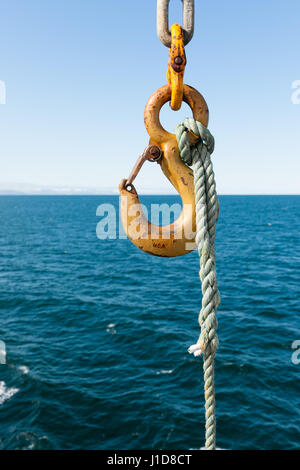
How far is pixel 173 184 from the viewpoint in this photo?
3.68m

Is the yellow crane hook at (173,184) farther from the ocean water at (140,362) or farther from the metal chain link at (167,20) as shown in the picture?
the ocean water at (140,362)

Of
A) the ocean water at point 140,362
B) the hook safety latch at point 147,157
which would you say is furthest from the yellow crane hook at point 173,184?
the ocean water at point 140,362

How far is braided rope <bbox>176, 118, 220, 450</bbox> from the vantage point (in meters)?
3.28

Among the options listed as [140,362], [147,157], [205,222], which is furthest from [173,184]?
[140,362]

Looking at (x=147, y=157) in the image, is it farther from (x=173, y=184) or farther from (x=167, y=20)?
(x=167, y=20)

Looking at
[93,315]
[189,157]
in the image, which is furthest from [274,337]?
[189,157]

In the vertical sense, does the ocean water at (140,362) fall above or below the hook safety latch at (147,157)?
below

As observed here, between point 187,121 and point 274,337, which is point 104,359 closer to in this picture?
point 274,337

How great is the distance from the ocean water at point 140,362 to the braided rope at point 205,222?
11.9 meters

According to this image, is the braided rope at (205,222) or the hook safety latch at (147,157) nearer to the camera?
the braided rope at (205,222)

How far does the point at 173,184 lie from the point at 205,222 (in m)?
0.63

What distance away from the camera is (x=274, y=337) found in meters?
21.5

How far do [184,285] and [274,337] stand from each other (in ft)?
42.7

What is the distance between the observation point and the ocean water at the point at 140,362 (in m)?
13.9
